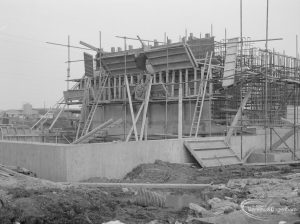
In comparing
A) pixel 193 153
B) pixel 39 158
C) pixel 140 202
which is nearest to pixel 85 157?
pixel 39 158

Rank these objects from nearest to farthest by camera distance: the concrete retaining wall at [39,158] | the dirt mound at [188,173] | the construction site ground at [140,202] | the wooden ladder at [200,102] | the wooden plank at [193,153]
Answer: the construction site ground at [140,202]
the concrete retaining wall at [39,158]
the dirt mound at [188,173]
the wooden plank at [193,153]
the wooden ladder at [200,102]

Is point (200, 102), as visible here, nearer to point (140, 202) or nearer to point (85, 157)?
point (85, 157)

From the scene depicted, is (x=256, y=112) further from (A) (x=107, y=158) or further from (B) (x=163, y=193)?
(B) (x=163, y=193)

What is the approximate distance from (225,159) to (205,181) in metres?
4.09

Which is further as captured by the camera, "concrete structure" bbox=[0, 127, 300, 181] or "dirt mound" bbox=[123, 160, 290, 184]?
"dirt mound" bbox=[123, 160, 290, 184]

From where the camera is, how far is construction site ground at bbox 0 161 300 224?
659cm

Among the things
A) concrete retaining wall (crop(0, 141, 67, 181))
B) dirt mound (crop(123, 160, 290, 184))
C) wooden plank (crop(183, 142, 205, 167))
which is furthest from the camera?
wooden plank (crop(183, 142, 205, 167))

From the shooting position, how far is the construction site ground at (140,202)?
260 inches

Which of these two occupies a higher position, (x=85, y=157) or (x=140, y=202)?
(x=85, y=157)

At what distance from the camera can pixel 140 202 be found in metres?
8.33

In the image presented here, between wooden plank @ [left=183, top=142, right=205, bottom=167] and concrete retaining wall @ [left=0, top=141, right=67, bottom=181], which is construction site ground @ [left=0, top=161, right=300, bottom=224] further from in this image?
wooden plank @ [left=183, top=142, right=205, bottom=167]

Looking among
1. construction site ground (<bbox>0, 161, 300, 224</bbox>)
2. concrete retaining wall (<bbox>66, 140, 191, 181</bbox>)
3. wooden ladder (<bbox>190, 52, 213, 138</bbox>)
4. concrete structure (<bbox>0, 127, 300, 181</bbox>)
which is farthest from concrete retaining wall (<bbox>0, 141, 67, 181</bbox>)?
wooden ladder (<bbox>190, 52, 213, 138</bbox>)

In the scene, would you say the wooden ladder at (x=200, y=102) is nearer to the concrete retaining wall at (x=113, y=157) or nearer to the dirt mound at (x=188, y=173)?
the concrete retaining wall at (x=113, y=157)

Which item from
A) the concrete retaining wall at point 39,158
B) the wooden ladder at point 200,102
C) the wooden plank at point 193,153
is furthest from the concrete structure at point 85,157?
the wooden ladder at point 200,102
